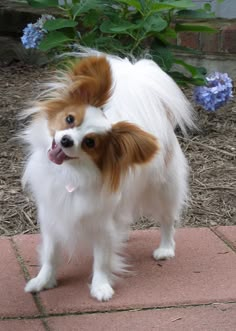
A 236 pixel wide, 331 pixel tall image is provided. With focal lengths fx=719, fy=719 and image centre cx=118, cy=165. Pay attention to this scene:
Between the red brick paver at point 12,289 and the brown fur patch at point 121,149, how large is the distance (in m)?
0.69

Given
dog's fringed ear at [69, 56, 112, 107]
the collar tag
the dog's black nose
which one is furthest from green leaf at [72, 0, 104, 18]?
the dog's black nose

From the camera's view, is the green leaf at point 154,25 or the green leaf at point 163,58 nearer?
the green leaf at point 154,25

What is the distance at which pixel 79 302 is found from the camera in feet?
10.2

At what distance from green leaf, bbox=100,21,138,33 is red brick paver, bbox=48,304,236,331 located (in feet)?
6.96

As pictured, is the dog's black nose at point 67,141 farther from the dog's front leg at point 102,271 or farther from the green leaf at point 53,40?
the green leaf at point 53,40

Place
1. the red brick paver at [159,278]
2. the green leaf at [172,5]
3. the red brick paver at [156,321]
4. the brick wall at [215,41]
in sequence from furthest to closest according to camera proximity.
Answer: the brick wall at [215,41] < the green leaf at [172,5] < the red brick paver at [159,278] < the red brick paver at [156,321]

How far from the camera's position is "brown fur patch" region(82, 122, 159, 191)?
2.79 metres

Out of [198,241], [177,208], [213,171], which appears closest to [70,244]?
[177,208]

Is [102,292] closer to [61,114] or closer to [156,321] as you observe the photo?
[156,321]

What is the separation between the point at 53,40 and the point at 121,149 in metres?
2.12

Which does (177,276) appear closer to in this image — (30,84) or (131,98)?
(131,98)

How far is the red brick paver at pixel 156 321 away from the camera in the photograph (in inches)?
114

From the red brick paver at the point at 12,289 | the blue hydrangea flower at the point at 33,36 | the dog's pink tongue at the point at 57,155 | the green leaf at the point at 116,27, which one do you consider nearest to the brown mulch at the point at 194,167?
the red brick paver at the point at 12,289

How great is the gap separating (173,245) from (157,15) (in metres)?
1.81
